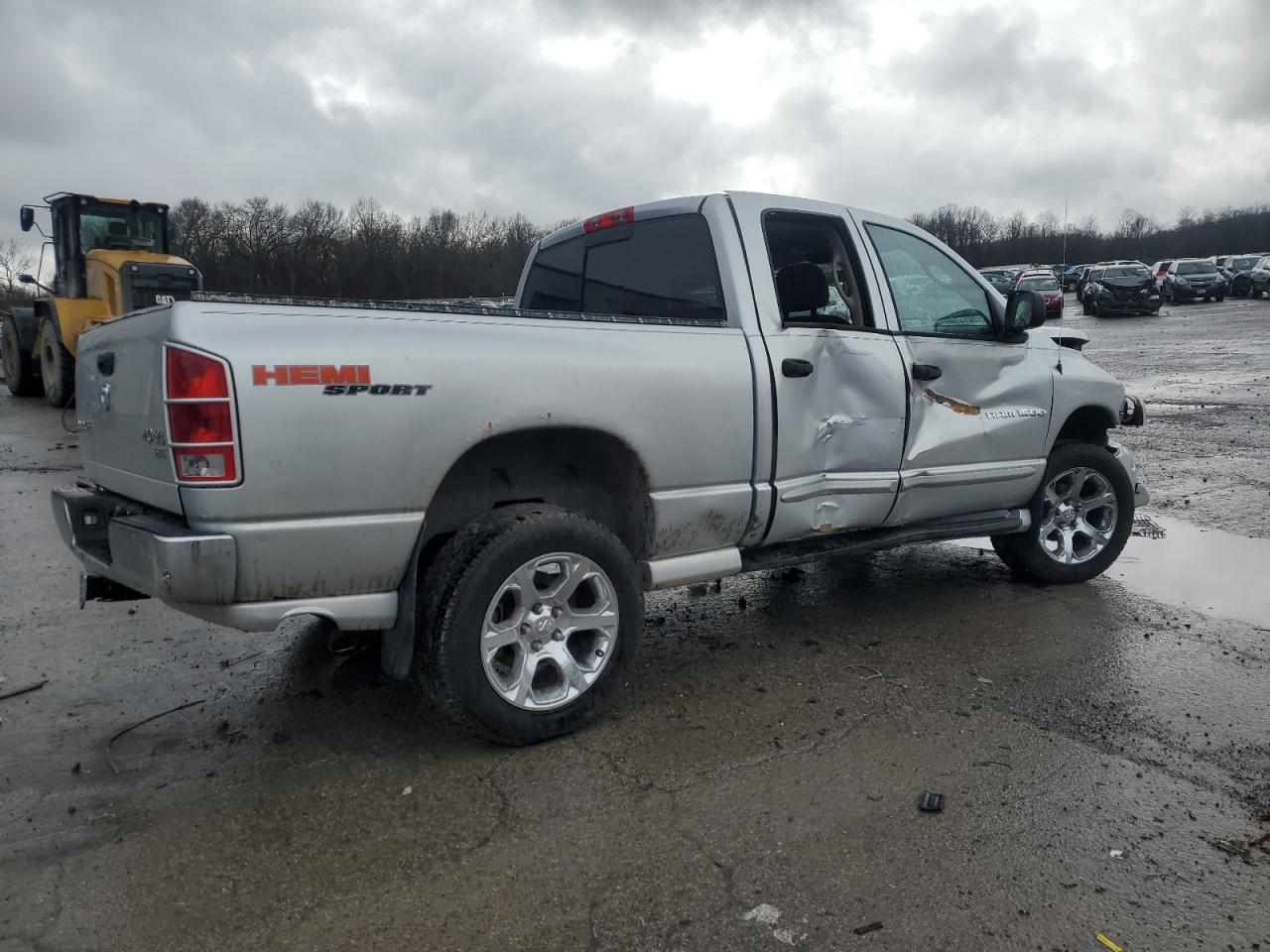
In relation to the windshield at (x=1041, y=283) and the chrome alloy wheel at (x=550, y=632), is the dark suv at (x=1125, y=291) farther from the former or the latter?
the chrome alloy wheel at (x=550, y=632)

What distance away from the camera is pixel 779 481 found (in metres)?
4.09

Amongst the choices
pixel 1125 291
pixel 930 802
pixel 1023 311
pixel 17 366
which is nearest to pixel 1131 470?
pixel 1023 311

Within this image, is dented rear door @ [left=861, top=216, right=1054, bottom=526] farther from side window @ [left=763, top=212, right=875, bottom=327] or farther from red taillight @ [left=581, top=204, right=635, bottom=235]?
red taillight @ [left=581, top=204, right=635, bottom=235]

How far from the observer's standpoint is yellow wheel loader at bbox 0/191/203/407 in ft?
46.5

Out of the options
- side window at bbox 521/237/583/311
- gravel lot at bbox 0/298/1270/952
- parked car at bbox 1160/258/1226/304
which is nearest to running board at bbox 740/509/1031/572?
gravel lot at bbox 0/298/1270/952

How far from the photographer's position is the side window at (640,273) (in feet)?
13.8

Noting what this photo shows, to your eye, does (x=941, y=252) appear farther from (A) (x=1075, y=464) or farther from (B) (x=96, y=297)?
(B) (x=96, y=297)

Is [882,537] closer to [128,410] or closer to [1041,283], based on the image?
[128,410]

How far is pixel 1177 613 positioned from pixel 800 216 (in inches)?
115

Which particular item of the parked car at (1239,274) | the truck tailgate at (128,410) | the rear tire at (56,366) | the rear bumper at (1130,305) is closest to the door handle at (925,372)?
the truck tailgate at (128,410)

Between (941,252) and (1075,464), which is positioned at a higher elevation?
(941,252)

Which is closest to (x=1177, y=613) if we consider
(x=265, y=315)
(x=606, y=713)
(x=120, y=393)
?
(x=606, y=713)

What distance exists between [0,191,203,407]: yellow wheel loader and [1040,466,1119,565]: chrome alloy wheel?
12865 millimetres

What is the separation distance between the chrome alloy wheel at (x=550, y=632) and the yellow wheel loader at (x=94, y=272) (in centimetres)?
1270
